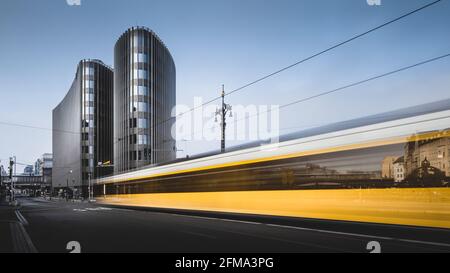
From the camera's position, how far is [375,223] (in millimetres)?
12953

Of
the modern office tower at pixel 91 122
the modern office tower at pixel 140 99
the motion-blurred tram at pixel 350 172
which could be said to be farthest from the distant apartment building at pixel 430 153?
the modern office tower at pixel 91 122

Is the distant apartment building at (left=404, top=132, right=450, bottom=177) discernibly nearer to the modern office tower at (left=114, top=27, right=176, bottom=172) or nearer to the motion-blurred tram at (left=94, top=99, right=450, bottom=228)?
the motion-blurred tram at (left=94, top=99, right=450, bottom=228)

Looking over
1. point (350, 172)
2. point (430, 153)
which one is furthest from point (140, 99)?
point (430, 153)

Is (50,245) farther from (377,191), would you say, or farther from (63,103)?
(63,103)

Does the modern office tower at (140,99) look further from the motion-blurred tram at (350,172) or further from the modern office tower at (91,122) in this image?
the motion-blurred tram at (350,172)

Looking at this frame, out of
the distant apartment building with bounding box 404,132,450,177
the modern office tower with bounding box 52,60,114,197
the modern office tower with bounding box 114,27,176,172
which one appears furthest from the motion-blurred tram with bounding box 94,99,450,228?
the modern office tower with bounding box 52,60,114,197

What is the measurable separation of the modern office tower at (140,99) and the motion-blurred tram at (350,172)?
5912cm

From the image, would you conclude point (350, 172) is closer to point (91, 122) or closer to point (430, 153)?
point (430, 153)

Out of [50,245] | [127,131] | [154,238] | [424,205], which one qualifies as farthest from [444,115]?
[127,131]

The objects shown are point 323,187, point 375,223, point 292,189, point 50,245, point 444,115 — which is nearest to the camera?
point 50,245

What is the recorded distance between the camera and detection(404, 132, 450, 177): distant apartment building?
1159 centimetres

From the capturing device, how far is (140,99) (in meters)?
79.9

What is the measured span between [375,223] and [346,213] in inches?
49.9
